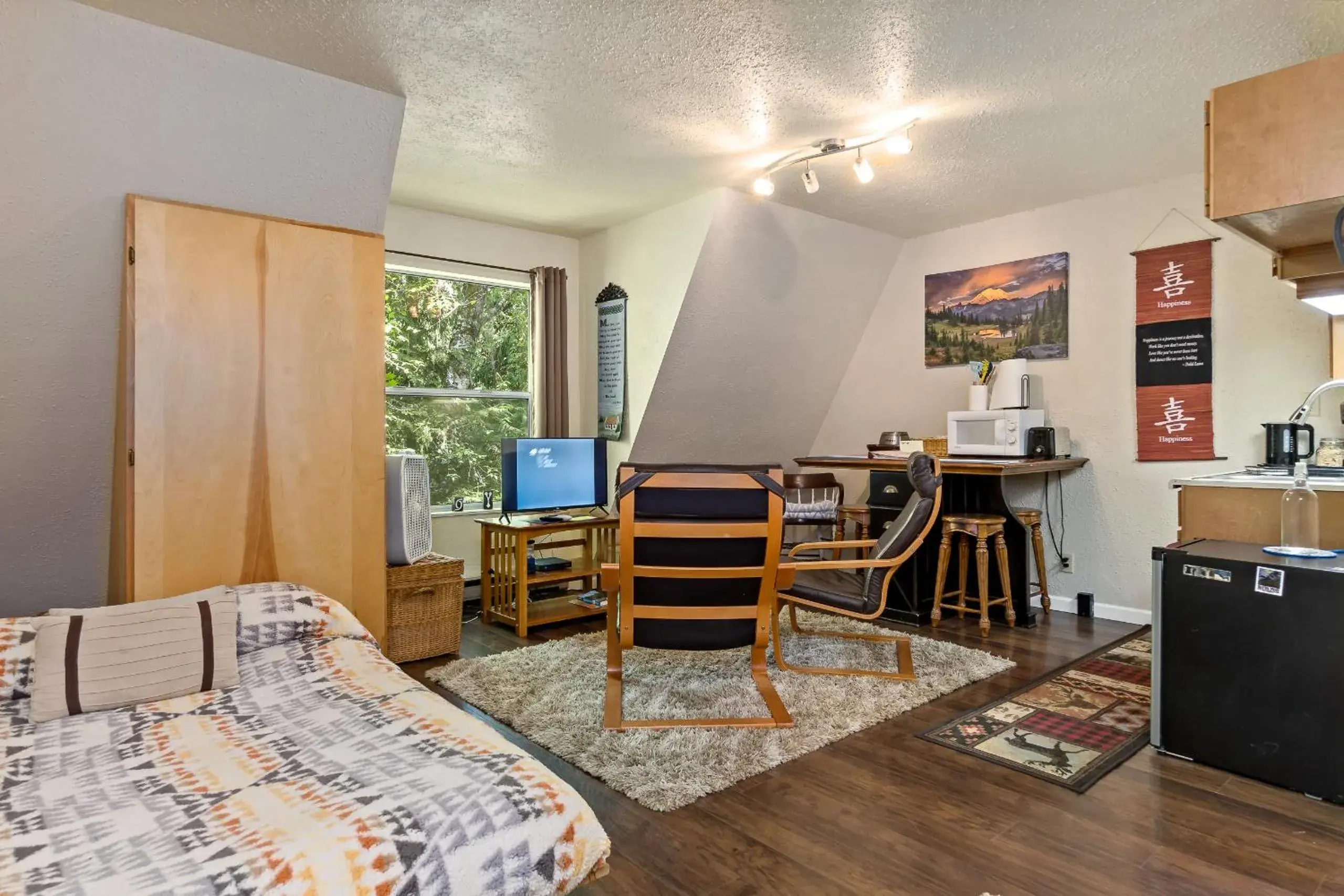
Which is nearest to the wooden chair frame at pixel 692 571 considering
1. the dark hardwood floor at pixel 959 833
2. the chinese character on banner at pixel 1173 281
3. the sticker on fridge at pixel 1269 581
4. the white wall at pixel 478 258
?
the dark hardwood floor at pixel 959 833

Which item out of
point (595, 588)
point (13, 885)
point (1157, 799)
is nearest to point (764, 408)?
point (595, 588)

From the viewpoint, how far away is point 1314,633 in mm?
2197

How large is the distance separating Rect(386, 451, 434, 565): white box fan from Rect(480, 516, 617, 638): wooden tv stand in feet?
1.88

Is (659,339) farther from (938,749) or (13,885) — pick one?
(13,885)

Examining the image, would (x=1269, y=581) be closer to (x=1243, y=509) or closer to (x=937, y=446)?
(x=1243, y=509)

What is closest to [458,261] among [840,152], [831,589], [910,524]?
[840,152]

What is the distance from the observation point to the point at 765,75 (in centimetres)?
282

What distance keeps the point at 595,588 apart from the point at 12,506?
2902mm

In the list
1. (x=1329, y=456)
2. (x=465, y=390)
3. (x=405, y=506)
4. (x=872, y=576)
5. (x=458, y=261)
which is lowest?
(x=872, y=576)

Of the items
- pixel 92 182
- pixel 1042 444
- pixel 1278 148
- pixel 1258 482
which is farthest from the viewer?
pixel 1042 444

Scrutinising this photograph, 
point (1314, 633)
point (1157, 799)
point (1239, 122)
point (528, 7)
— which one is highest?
point (528, 7)

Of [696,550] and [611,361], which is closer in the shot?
[696,550]

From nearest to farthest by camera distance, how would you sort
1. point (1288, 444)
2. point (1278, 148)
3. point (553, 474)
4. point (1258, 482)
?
1. point (1278, 148)
2. point (1258, 482)
3. point (1288, 444)
4. point (553, 474)

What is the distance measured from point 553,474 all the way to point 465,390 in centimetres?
92
